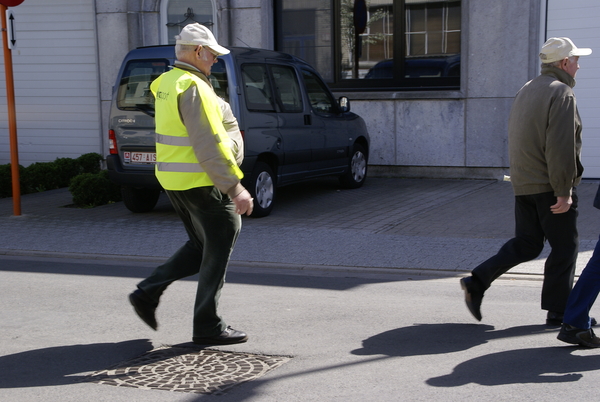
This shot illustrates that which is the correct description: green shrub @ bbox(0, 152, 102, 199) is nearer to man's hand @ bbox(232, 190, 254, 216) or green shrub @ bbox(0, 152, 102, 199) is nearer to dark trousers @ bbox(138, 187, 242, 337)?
dark trousers @ bbox(138, 187, 242, 337)

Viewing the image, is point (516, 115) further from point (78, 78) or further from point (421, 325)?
point (78, 78)

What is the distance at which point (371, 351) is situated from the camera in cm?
465

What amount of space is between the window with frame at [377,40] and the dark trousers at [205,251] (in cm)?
945

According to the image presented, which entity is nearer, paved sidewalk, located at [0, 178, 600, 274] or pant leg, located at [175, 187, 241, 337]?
pant leg, located at [175, 187, 241, 337]

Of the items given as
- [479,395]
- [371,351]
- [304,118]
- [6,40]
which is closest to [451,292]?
[371,351]

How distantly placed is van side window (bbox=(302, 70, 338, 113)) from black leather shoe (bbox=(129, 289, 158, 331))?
634cm

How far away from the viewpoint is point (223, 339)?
4777 millimetres

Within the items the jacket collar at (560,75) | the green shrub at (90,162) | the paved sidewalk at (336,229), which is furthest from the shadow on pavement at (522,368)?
the green shrub at (90,162)

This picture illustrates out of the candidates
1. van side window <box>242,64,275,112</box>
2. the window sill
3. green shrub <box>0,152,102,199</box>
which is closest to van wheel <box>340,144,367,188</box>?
the window sill

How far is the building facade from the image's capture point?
12.6 m

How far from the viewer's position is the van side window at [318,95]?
10.9m

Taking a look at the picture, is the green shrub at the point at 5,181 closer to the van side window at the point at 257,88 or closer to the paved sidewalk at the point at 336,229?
the paved sidewalk at the point at 336,229

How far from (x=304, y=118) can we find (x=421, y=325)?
5.73m

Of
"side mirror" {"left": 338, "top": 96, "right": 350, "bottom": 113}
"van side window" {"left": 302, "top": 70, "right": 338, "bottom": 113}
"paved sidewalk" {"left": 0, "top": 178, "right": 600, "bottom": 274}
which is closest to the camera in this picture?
"paved sidewalk" {"left": 0, "top": 178, "right": 600, "bottom": 274}
